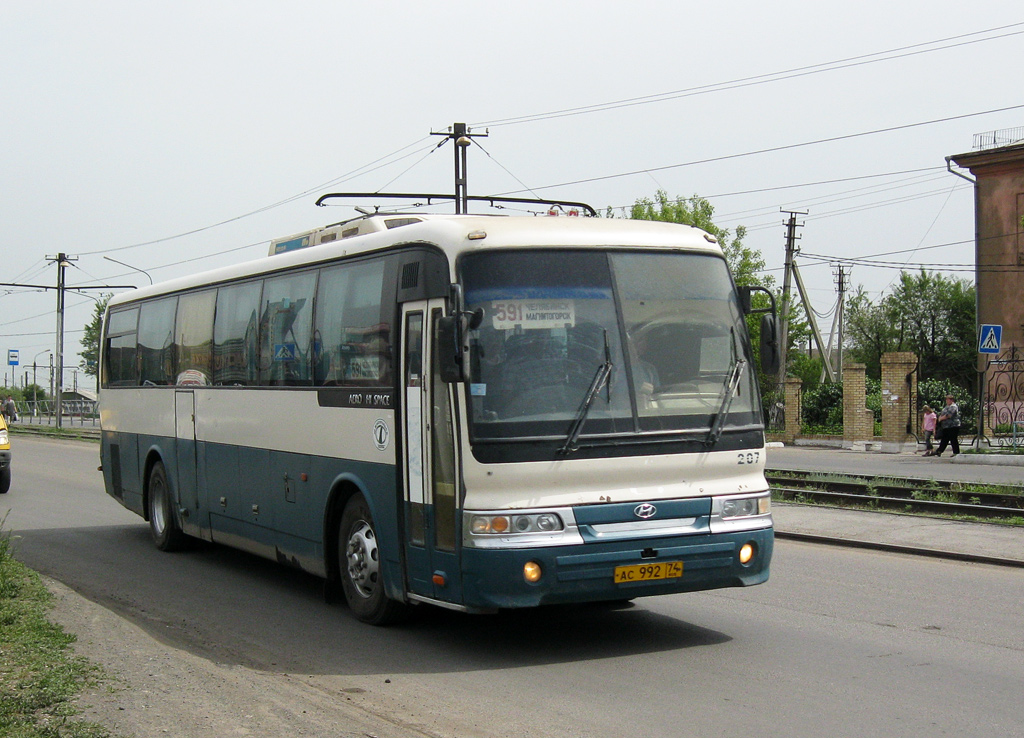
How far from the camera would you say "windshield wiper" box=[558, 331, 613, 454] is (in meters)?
7.58

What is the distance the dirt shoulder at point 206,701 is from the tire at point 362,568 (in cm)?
144

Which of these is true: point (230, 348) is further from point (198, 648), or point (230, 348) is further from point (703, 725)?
point (703, 725)

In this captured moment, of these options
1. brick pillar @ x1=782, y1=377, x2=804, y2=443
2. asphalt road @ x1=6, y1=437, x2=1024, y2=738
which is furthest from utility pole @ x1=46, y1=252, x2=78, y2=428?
asphalt road @ x1=6, y1=437, x2=1024, y2=738

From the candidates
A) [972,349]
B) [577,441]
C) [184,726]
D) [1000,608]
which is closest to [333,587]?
[577,441]

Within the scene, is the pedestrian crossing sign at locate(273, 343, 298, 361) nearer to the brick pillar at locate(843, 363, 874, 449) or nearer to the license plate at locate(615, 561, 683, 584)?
the license plate at locate(615, 561, 683, 584)

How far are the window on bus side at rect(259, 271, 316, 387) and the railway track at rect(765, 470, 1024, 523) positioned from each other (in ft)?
31.0

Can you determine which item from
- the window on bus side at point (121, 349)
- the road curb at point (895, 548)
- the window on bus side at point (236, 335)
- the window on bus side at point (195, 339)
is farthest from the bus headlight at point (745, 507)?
the window on bus side at point (121, 349)

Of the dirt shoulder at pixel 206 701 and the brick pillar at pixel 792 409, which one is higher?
the brick pillar at pixel 792 409

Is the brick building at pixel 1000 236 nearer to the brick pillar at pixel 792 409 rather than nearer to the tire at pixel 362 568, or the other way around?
the brick pillar at pixel 792 409

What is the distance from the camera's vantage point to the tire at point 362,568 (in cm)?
883

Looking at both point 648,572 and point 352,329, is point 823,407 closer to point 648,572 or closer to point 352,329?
point 352,329

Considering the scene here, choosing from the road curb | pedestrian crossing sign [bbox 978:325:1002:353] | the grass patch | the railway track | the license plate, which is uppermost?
pedestrian crossing sign [bbox 978:325:1002:353]

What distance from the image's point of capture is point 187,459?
1306 centimetres

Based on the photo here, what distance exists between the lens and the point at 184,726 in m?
5.90
